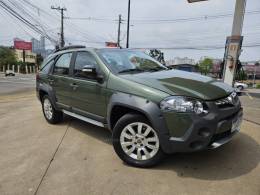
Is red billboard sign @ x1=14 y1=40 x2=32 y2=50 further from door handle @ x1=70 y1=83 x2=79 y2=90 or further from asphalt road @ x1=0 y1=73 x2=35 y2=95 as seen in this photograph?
door handle @ x1=70 y1=83 x2=79 y2=90

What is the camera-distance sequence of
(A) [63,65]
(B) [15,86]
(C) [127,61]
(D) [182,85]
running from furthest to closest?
(B) [15,86] < (A) [63,65] < (C) [127,61] < (D) [182,85]

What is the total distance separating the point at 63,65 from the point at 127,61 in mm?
1443

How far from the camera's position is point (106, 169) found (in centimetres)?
318

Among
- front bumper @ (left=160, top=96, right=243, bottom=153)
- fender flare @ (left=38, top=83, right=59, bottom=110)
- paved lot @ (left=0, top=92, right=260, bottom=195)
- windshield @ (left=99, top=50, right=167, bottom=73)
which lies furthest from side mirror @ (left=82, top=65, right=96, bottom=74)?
fender flare @ (left=38, top=83, right=59, bottom=110)

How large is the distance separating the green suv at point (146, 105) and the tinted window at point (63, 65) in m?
0.17

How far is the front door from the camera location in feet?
12.0

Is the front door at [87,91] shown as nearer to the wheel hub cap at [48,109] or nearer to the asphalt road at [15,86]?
the wheel hub cap at [48,109]

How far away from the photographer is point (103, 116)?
3.70m

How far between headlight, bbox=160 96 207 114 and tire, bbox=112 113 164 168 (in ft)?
1.29

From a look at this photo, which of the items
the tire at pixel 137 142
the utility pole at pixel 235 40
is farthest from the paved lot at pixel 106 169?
the utility pole at pixel 235 40

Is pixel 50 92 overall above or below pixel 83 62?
below

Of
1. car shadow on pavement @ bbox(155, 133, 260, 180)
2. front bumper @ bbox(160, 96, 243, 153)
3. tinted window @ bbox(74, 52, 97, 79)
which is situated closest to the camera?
front bumper @ bbox(160, 96, 243, 153)

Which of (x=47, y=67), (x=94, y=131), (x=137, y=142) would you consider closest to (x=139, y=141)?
(x=137, y=142)

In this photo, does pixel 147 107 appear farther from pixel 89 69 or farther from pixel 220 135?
pixel 89 69
